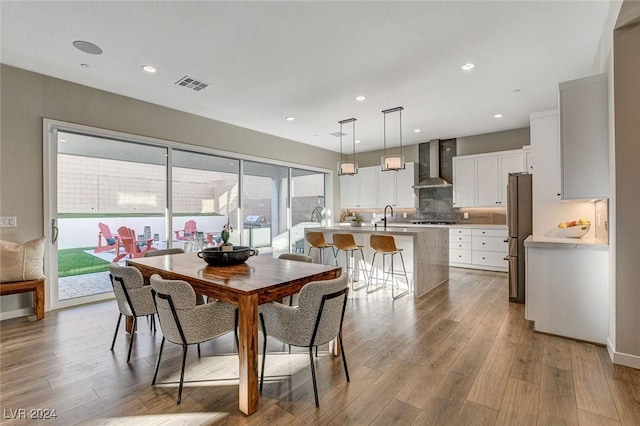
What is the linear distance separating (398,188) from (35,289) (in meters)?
6.88

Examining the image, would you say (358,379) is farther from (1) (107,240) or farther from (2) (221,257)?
(1) (107,240)

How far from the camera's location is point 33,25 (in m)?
2.69

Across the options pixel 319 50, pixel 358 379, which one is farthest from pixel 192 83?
pixel 358 379

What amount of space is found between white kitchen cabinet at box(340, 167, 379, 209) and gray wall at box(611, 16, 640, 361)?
223 inches

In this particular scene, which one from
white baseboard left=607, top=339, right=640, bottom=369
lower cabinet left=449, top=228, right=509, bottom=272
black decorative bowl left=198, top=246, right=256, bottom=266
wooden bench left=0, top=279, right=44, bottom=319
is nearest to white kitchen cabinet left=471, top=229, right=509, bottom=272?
lower cabinet left=449, top=228, right=509, bottom=272

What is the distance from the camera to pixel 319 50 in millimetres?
3107

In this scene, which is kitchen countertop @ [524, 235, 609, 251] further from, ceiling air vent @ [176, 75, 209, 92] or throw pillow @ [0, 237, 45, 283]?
throw pillow @ [0, 237, 45, 283]

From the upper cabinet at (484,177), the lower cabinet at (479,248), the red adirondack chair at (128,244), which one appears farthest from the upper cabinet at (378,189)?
the red adirondack chair at (128,244)

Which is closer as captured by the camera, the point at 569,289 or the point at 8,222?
the point at 569,289

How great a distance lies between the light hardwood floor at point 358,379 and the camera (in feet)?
6.03

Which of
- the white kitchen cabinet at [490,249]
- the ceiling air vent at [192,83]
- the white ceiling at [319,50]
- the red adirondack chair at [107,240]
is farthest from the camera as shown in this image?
the white kitchen cabinet at [490,249]

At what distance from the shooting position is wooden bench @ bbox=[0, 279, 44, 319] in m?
3.27

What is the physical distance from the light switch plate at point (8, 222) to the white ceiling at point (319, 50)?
1.77 metres

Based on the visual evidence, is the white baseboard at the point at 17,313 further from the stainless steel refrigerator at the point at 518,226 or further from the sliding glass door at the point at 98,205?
the stainless steel refrigerator at the point at 518,226
